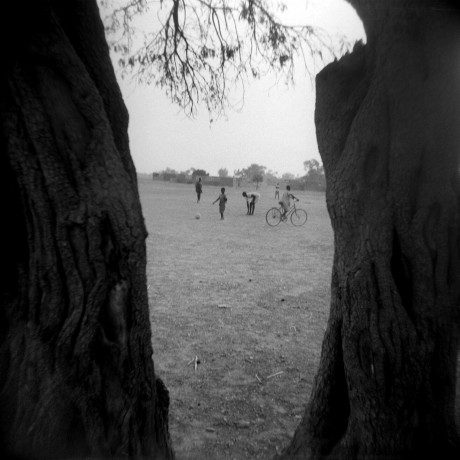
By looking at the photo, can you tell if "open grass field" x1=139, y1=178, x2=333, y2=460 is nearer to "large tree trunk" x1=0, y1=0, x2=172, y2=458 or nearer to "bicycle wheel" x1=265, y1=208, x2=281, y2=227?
"large tree trunk" x1=0, y1=0, x2=172, y2=458

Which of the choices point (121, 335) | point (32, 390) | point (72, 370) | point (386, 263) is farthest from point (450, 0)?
point (32, 390)

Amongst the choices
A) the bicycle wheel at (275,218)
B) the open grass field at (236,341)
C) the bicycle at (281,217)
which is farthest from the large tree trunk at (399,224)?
the bicycle wheel at (275,218)

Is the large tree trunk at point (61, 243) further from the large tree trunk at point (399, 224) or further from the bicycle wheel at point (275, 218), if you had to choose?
the bicycle wheel at point (275, 218)

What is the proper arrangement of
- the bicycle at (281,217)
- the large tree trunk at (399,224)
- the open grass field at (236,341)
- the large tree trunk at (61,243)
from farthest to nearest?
the bicycle at (281,217), the open grass field at (236,341), the large tree trunk at (399,224), the large tree trunk at (61,243)

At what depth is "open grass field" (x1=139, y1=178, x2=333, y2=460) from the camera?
303 centimetres

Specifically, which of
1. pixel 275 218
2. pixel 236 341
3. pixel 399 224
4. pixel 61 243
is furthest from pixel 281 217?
pixel 61 243

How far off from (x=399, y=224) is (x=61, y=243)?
1880 millimetres

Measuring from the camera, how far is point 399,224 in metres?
1.88

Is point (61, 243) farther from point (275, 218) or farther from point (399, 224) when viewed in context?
point (275, 218)

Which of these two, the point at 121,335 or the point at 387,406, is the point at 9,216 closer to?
the point at 121,335

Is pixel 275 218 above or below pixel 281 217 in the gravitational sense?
below

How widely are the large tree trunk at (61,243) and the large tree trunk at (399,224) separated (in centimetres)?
137

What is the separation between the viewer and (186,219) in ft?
53.0

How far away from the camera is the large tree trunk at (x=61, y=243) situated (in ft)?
5.06
